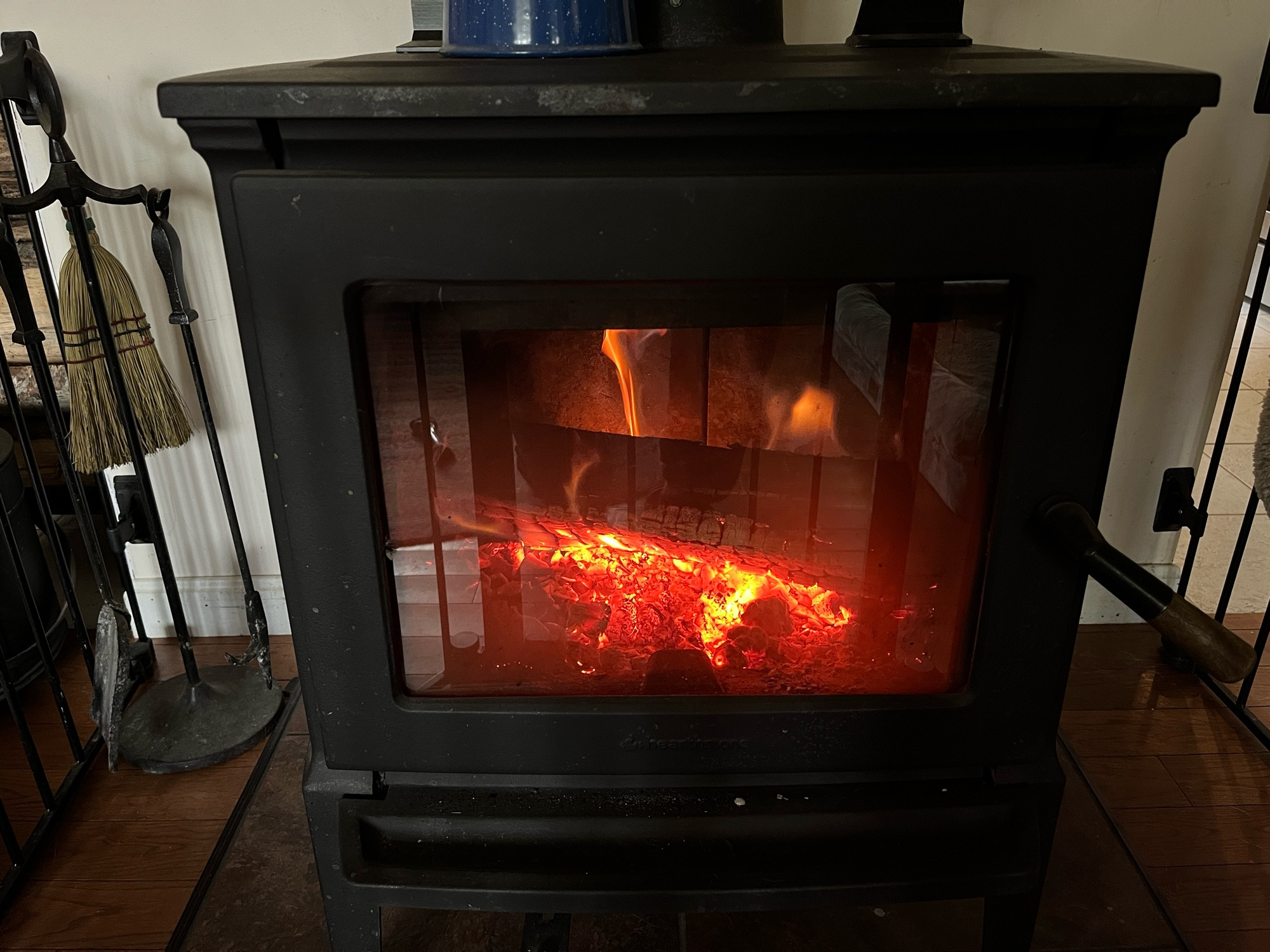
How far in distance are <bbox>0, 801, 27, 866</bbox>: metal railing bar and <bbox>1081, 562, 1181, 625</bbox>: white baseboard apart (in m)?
1.40

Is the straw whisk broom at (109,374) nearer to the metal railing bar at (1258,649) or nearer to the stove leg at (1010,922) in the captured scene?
the stove leg at (1010,922)

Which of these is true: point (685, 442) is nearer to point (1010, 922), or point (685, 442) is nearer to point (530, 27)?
point (530, 27)

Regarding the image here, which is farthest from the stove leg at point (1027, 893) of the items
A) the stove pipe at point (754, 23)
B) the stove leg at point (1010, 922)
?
the stove pipe at point (754, 23)

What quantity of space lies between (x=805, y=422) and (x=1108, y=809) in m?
0.68

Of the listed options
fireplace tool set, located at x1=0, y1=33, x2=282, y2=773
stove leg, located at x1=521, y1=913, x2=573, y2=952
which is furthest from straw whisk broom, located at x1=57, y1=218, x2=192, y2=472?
stove leg, located at x1=521, y1=913, x2=573, y2=952

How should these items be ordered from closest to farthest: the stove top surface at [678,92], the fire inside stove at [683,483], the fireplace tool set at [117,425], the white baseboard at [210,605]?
the stove top surface at [678,92], the fire inside stove at [683,483], the fireplace tool set at [117,425], the white baseboard at [210,605]

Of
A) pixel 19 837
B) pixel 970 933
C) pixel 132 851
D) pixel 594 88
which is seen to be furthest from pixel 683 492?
pixel 19 837

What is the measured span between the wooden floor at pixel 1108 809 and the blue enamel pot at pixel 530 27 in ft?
2.98

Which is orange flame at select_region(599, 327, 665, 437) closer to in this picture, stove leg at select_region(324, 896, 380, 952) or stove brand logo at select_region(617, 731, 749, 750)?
stove brand logo at select_region(617, 731, 749, 750)

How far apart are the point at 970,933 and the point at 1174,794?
37 centimetres

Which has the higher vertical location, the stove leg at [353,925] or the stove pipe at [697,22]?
the stove pipe at [697,22]

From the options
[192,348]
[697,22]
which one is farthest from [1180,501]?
[192,348]

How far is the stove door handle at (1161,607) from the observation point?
2.28 feet

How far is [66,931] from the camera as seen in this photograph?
101cm
